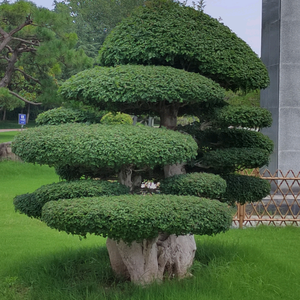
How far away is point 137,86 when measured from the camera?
A: 404cm

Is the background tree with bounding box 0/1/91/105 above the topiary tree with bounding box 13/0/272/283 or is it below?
above

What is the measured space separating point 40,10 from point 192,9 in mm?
10236

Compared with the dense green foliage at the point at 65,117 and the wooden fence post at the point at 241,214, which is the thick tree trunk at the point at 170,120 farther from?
the wooden fence post at the point at 241,214

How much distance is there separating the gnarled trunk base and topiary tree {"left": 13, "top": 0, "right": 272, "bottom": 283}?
0.01 metres

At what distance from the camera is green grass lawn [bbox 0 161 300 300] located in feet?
13.8

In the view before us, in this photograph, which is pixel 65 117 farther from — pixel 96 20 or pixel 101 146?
pixel 96 20

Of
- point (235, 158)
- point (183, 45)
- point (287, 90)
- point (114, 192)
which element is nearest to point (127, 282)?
point (114, 192)

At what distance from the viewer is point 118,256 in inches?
185

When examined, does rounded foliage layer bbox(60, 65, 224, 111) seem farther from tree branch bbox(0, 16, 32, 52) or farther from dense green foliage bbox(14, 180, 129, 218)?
tree branch bbox(0, 16, 32, 52)

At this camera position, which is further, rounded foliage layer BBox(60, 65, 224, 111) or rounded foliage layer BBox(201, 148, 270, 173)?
rounded foliage layer BBox(201, 148, 270, 173)

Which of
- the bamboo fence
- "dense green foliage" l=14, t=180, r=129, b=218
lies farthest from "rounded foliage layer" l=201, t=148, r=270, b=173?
the bamboo fence

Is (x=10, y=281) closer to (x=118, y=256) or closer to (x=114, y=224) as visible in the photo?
(x=118, y=256)

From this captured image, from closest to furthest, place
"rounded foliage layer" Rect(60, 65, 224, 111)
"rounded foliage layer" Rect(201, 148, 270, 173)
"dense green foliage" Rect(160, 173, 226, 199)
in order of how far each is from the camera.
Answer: "rounded foliage layer" Rect(60, 65, 224, 111) < "dense green foliage" Rect(160, 173, 226, 199) < "rounded foliage layer" Rect(201, 148, 270, 173)

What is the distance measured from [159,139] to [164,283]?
148cm
